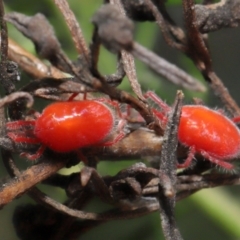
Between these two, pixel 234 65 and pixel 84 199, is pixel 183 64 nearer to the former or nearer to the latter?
pixel 234 65

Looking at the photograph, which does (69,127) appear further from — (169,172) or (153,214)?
(153,214)

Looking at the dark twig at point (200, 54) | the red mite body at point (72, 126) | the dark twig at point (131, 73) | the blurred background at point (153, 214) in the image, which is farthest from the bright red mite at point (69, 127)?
the blurred background at point (153, 214)

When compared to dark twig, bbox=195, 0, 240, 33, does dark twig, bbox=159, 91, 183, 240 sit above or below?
below

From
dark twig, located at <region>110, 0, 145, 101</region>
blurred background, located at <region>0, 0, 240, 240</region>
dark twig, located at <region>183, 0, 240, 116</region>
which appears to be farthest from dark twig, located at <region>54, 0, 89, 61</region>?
blurred background, located at <region>0, 0, 240, 240</region>

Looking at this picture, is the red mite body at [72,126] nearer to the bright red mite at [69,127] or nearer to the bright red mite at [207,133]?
the bright red mite at [69,127]

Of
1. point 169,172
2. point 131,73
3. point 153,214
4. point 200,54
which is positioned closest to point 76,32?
point 131,73

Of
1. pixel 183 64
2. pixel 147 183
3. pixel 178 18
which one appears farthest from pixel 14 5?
pixel 147 183

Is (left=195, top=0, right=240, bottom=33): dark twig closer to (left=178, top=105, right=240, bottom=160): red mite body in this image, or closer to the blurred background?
(left=178, top=105, right=240, bottom=160): red mite body
